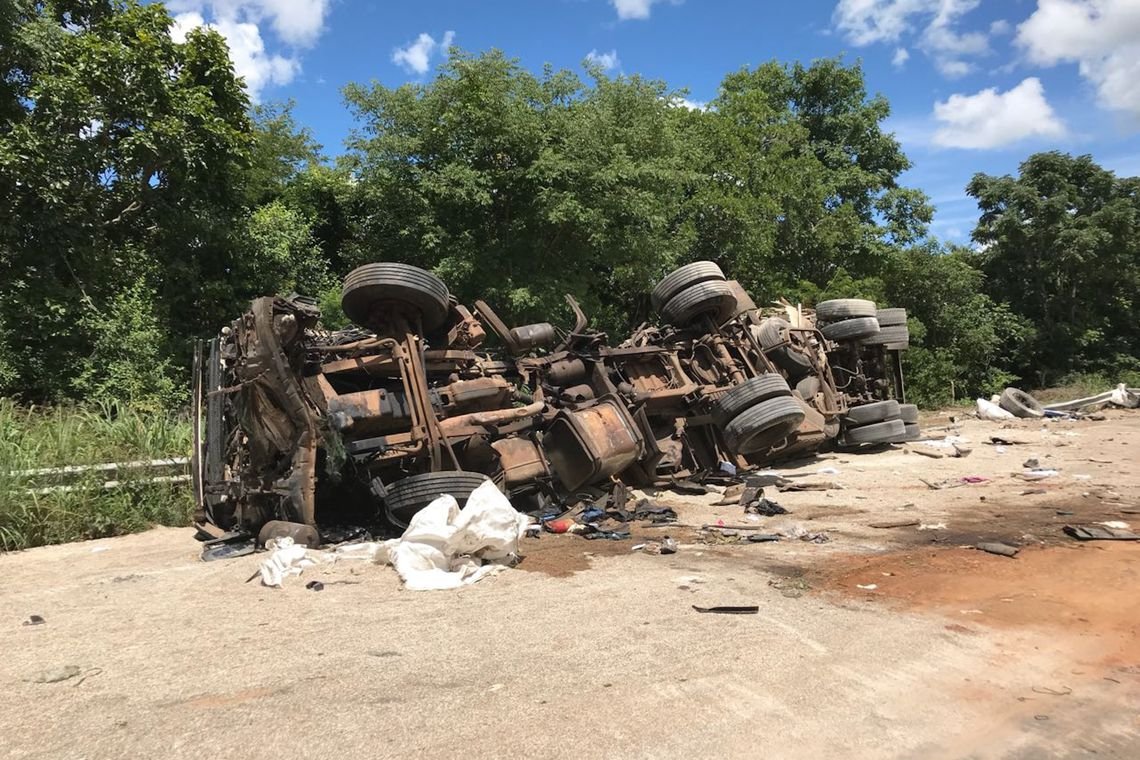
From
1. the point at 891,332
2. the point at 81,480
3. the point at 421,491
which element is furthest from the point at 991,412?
the point at 81,480

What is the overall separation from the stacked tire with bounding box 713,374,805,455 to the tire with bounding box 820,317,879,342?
296 cm

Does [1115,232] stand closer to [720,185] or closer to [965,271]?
[965,271]

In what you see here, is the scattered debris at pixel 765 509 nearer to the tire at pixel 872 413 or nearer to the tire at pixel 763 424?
the tire at pixel 763 424

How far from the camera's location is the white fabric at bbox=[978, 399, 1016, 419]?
562 inches

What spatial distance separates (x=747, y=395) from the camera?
761 centimetres

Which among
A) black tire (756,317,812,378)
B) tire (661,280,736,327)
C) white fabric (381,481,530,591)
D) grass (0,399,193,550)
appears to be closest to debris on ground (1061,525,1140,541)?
white fabric (381,481,530,591)

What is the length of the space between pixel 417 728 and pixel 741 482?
6032 millimetres

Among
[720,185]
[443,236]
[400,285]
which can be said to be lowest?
[400,285]

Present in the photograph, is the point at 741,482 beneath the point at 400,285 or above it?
beneath

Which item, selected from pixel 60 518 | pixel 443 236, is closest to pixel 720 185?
pixel 443 236

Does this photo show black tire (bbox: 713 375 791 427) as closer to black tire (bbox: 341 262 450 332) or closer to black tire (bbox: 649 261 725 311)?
black tire (bbox: 649 261 725 311)

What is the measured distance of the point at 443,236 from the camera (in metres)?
12.2

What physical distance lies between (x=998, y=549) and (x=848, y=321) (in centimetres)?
600

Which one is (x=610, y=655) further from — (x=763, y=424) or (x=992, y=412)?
(x=992, y=412)
